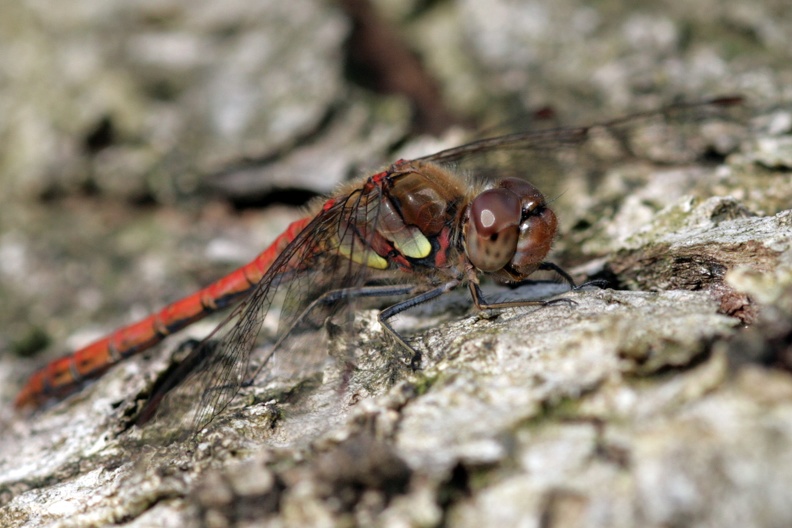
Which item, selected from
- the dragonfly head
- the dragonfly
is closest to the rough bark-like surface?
the dragonfly

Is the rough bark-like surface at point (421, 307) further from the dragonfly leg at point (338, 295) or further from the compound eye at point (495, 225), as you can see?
the compound eye at point (495, 225)

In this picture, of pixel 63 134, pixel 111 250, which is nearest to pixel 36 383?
pixel 111 250

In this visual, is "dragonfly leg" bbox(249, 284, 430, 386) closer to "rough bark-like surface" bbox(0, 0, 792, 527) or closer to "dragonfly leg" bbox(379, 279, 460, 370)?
"dragonfly leg" bbox(379, 279, 460, 370)

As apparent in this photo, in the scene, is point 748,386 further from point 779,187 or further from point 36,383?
point 36,383

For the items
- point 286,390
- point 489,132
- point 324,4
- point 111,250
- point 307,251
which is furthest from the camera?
point 324,4

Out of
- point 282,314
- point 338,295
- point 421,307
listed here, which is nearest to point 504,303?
point 421,307

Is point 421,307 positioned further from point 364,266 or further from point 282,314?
point 282,314

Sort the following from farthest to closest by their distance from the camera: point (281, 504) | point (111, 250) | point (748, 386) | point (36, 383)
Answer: point (111, 250)
point (36, 383)
point (281, 504)
point (748, 386)

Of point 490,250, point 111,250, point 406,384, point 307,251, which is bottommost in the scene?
point 406,384
